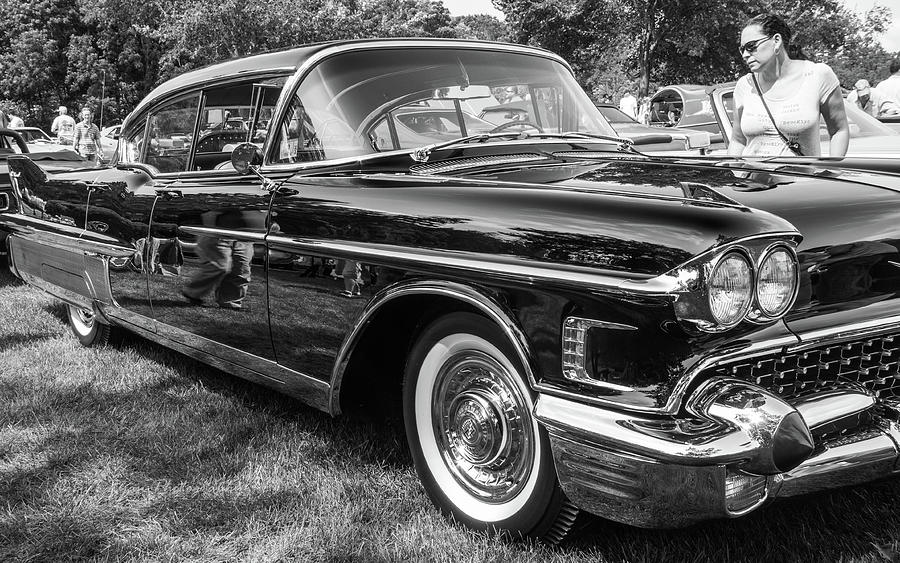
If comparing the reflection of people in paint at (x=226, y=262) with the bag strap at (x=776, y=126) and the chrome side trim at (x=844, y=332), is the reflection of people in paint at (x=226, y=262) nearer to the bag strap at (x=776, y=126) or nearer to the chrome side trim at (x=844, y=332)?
the chrome side trim at (x=844, y=332)

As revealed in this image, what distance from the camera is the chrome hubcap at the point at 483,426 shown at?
2.43m

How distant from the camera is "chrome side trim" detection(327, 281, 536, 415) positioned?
221cm

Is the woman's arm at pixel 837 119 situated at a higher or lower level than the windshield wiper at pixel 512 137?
higher

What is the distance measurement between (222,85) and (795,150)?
9.26 feet

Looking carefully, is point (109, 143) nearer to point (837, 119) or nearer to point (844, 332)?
point (837, 119)

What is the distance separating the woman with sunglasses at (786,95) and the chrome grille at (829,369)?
2027 mm

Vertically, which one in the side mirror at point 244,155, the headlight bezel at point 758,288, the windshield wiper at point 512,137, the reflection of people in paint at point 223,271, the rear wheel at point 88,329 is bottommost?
the rear wheel at point 88,329

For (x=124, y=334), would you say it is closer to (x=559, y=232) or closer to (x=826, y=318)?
(x=559, y=232)

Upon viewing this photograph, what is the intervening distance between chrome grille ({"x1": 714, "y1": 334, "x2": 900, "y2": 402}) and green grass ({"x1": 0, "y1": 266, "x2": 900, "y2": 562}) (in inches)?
20.2

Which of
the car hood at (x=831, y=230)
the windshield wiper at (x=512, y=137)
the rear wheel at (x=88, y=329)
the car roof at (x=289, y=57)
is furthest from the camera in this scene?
the rear wheel at (x=88, y=329)

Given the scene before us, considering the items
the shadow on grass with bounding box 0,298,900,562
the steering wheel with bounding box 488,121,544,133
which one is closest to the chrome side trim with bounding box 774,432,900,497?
the shadow on grass with bounding box 0,298,900,562

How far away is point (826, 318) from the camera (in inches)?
85.0

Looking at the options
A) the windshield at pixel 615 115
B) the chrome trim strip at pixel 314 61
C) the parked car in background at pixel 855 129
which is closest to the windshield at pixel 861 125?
the parked car in background at pixel 855 129

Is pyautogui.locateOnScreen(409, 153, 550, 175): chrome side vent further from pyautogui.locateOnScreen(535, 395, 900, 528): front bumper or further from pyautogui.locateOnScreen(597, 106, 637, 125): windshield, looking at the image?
pyautogui.locateOnScreen(597, 106, 637, 125): windshield
